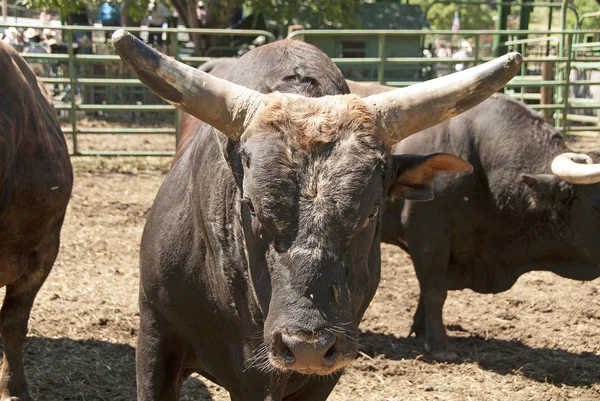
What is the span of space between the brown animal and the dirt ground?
0.41 metres

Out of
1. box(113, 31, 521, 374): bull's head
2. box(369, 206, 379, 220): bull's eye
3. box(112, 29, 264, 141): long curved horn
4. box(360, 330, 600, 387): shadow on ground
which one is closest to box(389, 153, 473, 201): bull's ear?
box(113, 31, 521, 374): bull's head

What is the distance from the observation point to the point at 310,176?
8.33ft

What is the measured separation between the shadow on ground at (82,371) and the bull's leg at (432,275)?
1742mm

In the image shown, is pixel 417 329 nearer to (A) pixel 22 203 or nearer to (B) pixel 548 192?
(B) pixel 548 192

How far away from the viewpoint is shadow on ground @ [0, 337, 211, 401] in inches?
186

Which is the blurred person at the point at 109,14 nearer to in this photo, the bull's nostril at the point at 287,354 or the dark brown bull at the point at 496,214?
the dark brown bull at the point at 496,214

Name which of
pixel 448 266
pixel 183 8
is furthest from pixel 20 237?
pixel 183 8

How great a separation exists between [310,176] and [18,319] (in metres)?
2.89

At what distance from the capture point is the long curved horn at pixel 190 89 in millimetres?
2660

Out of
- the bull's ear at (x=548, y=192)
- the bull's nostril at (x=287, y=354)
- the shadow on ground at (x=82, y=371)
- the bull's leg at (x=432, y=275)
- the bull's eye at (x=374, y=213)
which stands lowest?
the shadow on ground at (x=82, y=371)

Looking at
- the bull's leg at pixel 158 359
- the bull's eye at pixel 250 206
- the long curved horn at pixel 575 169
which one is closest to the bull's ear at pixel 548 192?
the long curved horn at pixel 575 169

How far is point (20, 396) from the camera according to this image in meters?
4.58

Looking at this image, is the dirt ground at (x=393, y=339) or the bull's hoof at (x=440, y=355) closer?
the dirt ground at (x=393, y=339)

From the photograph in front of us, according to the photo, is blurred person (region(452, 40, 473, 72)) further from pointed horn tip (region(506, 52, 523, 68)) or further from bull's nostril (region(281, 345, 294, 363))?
bull's nostril (region(281, 345, 294, 363))
